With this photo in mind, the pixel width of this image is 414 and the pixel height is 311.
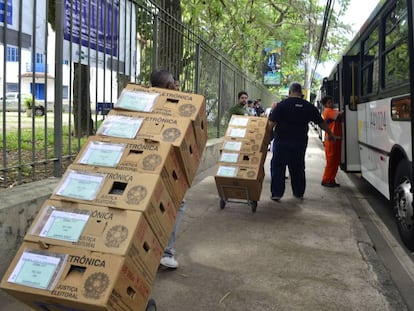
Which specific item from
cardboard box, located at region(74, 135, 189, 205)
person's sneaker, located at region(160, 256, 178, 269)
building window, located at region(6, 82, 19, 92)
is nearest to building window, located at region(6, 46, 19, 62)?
building window, located at region(6, 82, 19, 92)

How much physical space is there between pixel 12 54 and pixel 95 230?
187 centimetres

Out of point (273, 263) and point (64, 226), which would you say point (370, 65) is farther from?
point (64, 226)

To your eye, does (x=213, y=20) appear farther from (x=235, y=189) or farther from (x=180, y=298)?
(x=180, y=298)

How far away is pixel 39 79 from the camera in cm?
386

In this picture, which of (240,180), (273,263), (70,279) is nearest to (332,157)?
Answer: (240,180)

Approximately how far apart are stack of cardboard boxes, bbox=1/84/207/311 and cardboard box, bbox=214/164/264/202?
8.68 ft

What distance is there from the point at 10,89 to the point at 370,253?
3561 mm

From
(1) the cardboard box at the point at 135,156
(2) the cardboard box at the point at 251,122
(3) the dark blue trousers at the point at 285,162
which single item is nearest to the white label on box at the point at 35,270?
(1) the cardboard box at the point at 135,156

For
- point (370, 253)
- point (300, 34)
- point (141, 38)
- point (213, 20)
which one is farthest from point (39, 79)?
point (300, 34)

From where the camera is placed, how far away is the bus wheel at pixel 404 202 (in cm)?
466

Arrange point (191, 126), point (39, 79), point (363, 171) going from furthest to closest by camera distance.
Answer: point (363, 171) → point (39, 79) → point (191, 126)

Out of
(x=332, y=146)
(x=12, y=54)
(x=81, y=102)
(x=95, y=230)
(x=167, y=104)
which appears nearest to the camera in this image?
(x=95, y=230)

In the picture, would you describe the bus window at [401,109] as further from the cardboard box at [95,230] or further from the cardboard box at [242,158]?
the cardboard box at [95,230]

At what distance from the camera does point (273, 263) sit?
167 inches
